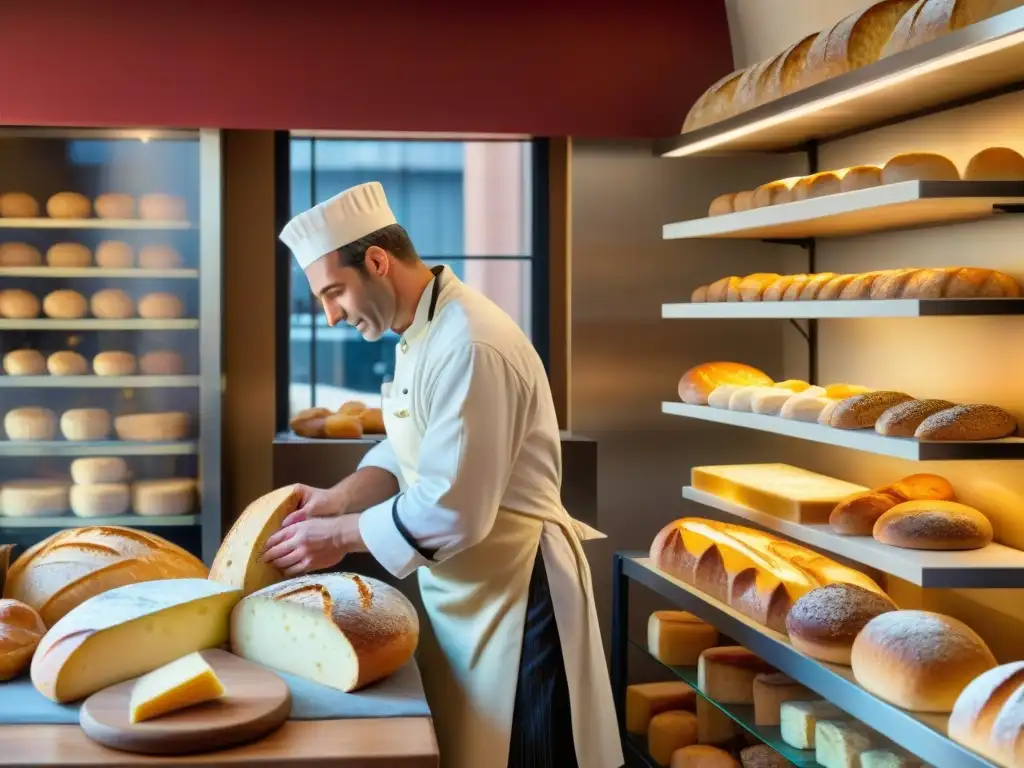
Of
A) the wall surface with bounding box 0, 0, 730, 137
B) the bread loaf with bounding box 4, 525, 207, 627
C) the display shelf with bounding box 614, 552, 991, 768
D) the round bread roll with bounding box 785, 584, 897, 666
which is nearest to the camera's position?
the display shelf with bounding box 614, 552, 991, 768

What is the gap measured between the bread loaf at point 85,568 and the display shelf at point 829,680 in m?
1.09

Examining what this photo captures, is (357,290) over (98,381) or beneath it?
over

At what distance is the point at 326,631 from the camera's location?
5.47 ft

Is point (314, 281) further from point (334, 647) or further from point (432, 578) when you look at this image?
point (334, 647)

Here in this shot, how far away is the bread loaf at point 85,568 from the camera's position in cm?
185

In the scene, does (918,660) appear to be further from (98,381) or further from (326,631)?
(98,381)

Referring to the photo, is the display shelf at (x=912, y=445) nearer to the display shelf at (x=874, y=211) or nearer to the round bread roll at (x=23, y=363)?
the display shelf at (x=874, y=211)

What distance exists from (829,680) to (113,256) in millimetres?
2652

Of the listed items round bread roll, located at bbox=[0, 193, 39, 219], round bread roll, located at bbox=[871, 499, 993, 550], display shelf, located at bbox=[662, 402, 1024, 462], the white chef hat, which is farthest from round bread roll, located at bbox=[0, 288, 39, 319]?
round bread roll, located at bbox=[871, 499, 993, 550]

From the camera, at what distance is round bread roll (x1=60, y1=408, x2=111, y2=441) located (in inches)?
147

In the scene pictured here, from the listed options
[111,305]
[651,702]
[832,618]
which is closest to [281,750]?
[832,618]

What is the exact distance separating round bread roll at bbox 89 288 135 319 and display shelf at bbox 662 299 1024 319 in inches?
71.4

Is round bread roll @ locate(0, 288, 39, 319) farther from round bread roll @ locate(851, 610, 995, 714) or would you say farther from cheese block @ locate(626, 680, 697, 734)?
round bread roll @ locate(851, 610, 995, 714)

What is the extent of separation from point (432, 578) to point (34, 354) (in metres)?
2.08
